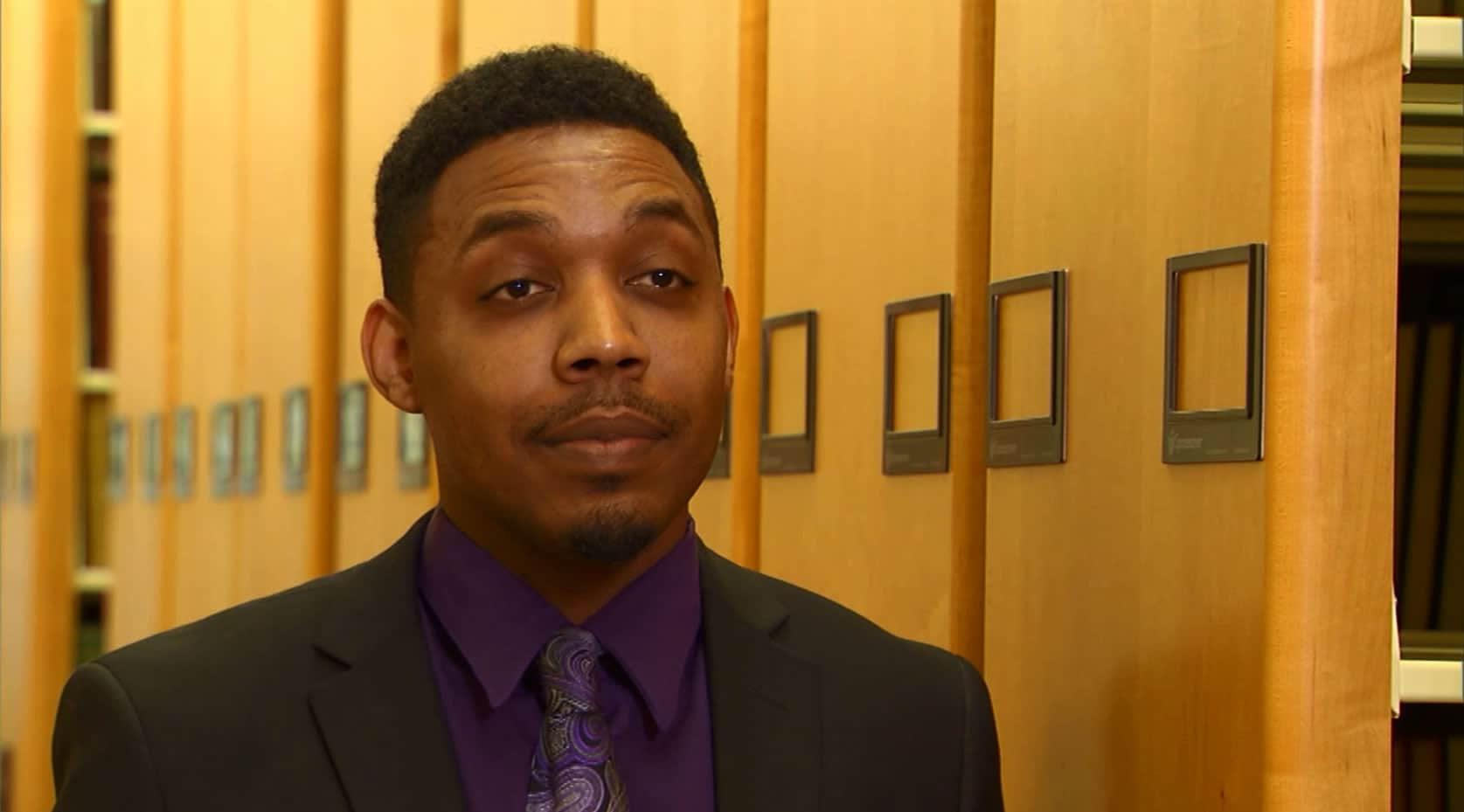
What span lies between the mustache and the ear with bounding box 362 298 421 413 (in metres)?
0.15

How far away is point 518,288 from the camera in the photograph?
133cm

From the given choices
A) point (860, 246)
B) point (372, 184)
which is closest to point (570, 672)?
point (860, 246)

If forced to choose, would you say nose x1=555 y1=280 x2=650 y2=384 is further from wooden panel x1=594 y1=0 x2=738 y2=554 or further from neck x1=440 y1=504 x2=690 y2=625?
wooden panel x1=594 y1=0 x2=738 y2=554

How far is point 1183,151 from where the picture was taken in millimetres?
1469

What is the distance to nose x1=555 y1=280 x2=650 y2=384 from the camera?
4.23ft

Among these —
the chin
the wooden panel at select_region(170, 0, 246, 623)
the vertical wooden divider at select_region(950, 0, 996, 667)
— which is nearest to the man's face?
the chin

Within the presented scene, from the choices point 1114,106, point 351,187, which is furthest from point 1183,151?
point 351,187

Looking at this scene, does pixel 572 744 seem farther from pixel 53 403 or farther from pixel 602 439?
pixel 53 403

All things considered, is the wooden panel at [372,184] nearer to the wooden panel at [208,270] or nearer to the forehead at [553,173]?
the wooden panel at [208,270]

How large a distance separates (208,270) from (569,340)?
3.10 metres

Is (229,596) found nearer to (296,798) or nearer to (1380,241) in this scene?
(296,798)

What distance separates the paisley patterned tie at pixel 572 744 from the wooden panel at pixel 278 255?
2272mm

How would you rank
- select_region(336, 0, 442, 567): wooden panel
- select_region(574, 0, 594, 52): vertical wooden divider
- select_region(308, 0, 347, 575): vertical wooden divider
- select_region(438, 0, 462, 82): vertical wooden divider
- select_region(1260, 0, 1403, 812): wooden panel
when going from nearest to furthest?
select_region(1260, 0, 1403, 812): wooden panel
select_region(574, 0, 594, 52): vertical wooden divider
select_region(438, 0, 462, 82): vertical wooden divider
select_region(336, 0, 442, 567): wooden panel
select_region(308, 0, 347, 575): vertical wooden divider

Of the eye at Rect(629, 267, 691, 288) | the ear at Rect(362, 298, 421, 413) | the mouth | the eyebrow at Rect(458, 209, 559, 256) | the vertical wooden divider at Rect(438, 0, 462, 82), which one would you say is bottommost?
the mouth
